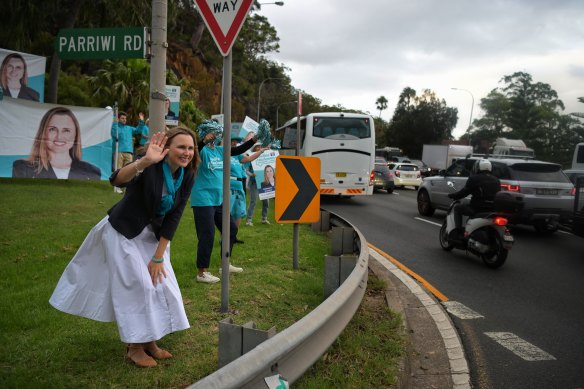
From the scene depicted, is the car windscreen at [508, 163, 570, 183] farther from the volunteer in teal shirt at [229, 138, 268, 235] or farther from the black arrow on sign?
the volunteer in teal shirt at [229, 138, 268, 235]

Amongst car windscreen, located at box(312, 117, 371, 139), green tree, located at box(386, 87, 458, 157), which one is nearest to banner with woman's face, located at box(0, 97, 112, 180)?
car windscreen, located at box(312, 117, 371, 139)

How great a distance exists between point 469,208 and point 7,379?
7044mm

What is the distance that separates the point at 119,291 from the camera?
3.14 m

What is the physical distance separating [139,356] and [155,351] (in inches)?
6.5

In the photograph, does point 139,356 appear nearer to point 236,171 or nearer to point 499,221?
point 236,171

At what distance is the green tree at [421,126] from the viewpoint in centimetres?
6694

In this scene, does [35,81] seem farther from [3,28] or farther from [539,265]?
[539,265]

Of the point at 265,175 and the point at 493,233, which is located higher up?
the point at 265,175

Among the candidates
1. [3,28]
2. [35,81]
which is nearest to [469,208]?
[35,81]

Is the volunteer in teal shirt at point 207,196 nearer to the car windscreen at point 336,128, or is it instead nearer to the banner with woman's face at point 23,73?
the banner with woman's face at point 23,73

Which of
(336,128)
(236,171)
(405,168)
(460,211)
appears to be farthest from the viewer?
(405,168)

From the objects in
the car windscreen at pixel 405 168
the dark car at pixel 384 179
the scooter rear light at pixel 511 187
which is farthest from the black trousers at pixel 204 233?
the car windscreen at pixel 405 168

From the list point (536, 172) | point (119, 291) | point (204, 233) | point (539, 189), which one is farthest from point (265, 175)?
point (119, 291)

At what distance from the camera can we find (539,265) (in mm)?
8016
